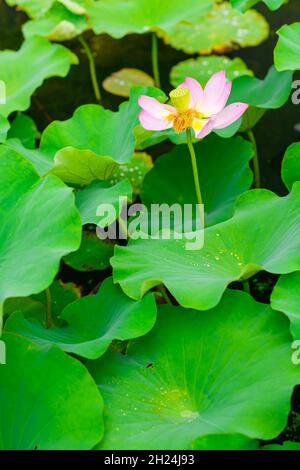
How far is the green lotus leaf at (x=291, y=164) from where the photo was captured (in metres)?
1.90

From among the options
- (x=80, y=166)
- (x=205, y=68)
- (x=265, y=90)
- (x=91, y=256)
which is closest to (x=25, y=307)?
(x=91, y=256)

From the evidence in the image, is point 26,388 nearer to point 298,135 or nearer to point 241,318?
point 241,318

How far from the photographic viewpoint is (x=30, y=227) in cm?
157

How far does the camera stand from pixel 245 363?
1.45m

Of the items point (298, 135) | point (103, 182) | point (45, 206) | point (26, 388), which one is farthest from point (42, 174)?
point (298, 135)

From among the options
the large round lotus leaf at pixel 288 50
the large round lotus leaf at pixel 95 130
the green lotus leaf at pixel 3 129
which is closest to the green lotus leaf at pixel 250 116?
the large round lotus leaf at pixel 288 50

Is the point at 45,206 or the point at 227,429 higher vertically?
the point at 45,206

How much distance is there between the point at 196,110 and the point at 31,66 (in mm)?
970

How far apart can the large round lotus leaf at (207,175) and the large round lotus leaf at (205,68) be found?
74 cm

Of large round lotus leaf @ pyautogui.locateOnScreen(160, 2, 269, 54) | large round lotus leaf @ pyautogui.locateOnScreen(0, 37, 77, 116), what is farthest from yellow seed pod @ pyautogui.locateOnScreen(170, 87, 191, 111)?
large round lotus leaf @ pyautogui.locateOnScreen(160, 2, 269, 54)

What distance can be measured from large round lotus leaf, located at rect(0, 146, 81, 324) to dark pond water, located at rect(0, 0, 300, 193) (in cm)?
102

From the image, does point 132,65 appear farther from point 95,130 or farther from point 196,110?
point 196,110
